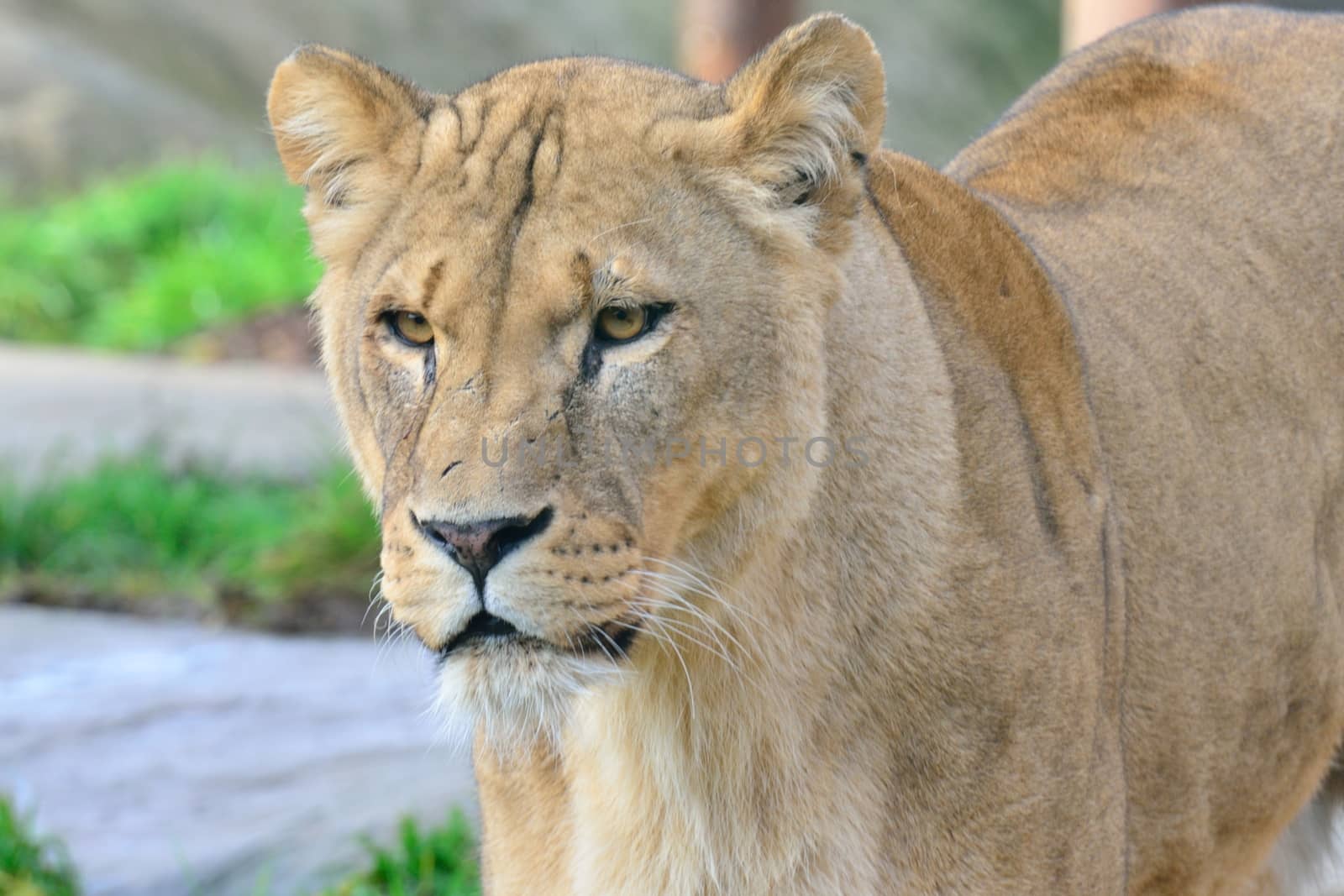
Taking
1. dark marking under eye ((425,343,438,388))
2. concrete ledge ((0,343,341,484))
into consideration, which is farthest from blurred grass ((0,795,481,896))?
concrete ledge ((0,343,341,484))

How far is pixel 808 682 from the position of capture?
2.62 m

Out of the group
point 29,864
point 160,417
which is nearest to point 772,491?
point 29,864

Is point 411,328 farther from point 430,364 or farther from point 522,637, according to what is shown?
point 522,637

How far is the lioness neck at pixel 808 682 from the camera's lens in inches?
102

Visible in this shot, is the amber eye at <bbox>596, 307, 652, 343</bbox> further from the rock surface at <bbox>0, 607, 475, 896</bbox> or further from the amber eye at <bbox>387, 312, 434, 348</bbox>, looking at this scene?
the rock surface at <bbox>0, 607, 475, 896</bbox>

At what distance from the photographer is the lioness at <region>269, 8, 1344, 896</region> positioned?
2.35 m

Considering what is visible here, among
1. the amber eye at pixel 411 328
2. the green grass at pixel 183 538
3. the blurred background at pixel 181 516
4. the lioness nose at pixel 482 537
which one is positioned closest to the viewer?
the lioness nose at pixel 482 537

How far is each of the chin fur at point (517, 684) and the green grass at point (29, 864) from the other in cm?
210

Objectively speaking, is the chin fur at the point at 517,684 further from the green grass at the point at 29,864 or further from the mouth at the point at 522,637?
the green grass at the point at 29,864

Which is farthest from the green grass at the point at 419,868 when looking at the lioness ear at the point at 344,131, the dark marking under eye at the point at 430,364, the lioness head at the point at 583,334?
the dark marking under eye at the point at 430,364

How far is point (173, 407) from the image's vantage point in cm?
869

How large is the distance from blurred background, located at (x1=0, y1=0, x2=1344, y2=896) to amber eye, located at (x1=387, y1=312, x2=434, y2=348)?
559 mm

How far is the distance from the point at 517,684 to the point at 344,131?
96cm

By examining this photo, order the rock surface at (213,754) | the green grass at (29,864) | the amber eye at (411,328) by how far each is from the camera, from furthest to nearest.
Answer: the rock surface at (213,754), the green grass at (29,864), the amber eye at (411,328)
